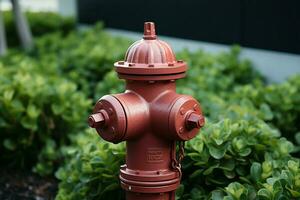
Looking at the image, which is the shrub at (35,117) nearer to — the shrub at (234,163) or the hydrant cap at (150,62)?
the shrub at (234,163)

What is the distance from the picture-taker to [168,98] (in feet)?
7.88

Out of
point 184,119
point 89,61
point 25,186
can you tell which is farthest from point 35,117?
point 184,119

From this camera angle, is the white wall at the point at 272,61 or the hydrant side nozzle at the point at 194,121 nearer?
the hydrant side nozzle at the point at 194,121

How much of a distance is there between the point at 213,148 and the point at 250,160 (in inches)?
9.6

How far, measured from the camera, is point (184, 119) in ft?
7.79

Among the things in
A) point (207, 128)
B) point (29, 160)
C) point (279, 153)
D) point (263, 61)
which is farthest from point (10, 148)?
point (263, 61)

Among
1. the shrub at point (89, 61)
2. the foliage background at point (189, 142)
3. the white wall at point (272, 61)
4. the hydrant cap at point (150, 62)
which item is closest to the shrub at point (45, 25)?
the foliage background at point (189, 142)

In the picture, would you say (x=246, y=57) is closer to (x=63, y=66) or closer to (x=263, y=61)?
(x=263, y=61)

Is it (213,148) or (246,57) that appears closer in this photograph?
(213,148)

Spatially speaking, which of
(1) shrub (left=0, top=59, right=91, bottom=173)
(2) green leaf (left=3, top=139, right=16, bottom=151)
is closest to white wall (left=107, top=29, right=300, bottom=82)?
(1) shrub (left=0, top=59, right=91, bottom=173)

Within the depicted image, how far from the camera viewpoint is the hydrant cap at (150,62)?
7.75 ft

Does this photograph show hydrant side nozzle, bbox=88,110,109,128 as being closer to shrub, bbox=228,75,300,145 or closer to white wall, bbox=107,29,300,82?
shrub, bbox=228,75,300,145

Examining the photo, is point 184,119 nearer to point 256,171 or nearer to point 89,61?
point 256,171

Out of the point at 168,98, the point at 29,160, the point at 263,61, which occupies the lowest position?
the point at 29,160
